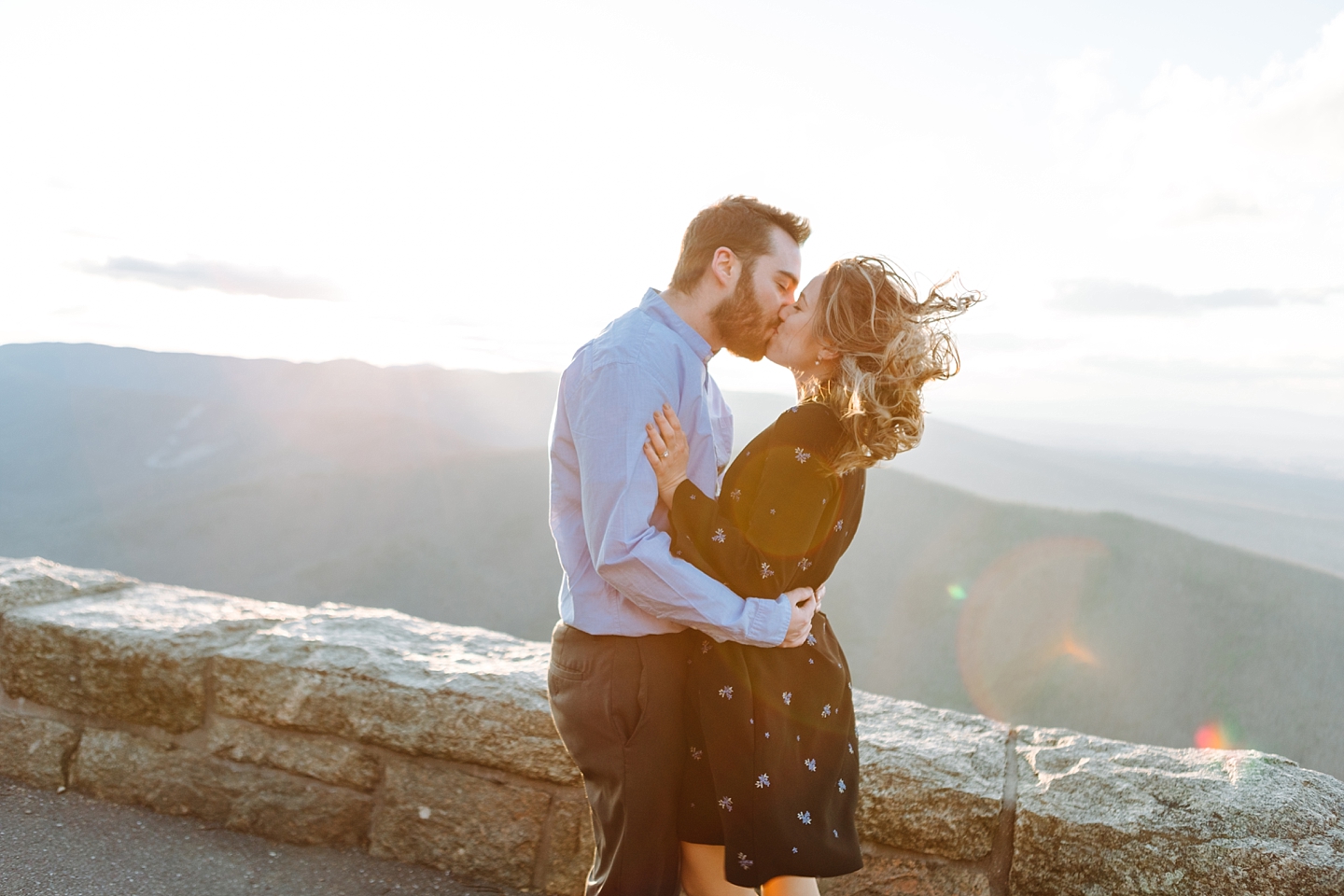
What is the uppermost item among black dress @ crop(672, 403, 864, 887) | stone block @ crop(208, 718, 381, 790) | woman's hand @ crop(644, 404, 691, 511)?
woman's hand @ crop(644, 404, 691, 511)

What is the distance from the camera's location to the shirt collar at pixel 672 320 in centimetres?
168

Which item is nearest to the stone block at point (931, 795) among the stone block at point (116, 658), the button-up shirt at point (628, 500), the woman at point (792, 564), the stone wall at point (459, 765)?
the stone wall at point (459, 765)

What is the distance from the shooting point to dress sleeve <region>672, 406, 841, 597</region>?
1.47 meters

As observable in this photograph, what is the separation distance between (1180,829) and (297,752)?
236 centimetres

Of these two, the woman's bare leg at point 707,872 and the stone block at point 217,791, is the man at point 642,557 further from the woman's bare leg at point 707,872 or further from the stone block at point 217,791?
the stone block at point 217,791

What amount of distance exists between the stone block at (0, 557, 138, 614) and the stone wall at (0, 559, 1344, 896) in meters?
0.01

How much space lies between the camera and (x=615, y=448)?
1.46 m

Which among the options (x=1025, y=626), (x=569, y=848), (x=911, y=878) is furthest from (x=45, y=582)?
(x=1025, y=626)

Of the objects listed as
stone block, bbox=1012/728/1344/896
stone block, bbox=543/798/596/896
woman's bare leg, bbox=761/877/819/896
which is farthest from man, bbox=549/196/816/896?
stone block, bbox=1012/728/1344/896

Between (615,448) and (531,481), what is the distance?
122 ft

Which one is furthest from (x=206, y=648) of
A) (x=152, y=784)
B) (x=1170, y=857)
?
(x=1170, y=857)

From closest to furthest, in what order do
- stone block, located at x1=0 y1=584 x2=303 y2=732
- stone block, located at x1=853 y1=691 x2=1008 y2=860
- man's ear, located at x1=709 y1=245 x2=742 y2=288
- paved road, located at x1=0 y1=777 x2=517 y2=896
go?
1. man's ear, located at x1=709 y1=245 x2=742 y2=288
2. stone block, located at x1=853 y1=691 x2=1008 y2=860
3. paved road, located at x1=0 y1=777 x2=517 y2=896
4. stone block, located at x1=0 y1=584 x2=303 y2=732

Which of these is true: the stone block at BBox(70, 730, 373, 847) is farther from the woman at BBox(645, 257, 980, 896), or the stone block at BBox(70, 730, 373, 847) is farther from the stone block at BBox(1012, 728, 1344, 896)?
the stone block at BBox(1012, 728, 1344, 896)

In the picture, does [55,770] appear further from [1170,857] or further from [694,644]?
[1170,857]
